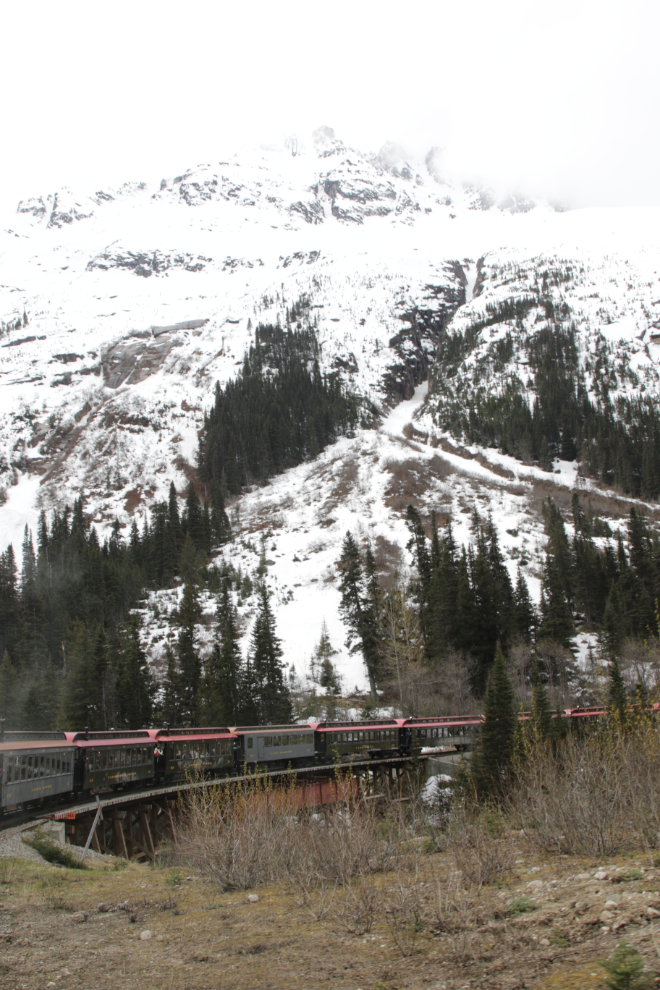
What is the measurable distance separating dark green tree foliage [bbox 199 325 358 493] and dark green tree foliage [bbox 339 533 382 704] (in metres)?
62.6

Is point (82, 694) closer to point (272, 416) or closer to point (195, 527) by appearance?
point (195, 527)

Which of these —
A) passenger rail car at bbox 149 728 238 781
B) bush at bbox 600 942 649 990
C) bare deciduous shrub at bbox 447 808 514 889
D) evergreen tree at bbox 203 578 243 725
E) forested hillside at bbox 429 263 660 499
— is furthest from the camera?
forested hillside at bbox 429 263 660 499

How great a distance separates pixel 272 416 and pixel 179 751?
127 m

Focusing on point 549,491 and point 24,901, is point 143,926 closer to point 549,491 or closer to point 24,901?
point 24,901

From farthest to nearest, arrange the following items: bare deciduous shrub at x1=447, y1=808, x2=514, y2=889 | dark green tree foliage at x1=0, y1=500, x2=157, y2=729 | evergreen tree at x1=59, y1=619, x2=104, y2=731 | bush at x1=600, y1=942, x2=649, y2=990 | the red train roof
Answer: dark green tree foliage at x1=0, y1=500, x2=157, y2=729
evergreen tree at x1=59, y1=619, x2=104, y2=731
the red train roof
bare deciduous shrub at x1=447, y1=808, x2=514, y2=889
bush at x1=600, y1=942, x2=649, y2=990

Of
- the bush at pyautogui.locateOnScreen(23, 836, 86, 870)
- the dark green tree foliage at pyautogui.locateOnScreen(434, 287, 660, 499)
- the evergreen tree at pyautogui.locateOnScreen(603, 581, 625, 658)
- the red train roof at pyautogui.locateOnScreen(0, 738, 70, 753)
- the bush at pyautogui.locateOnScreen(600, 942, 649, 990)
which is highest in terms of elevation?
the dark green tree foliage at pyautogui.locateOnScreen(434, 287, 660, 499)

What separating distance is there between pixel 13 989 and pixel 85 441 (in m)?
163

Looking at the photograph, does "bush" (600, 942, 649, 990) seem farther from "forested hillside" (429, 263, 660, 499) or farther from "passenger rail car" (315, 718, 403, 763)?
"forested hillside" (429, 263, 660, 499)

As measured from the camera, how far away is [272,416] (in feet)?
514

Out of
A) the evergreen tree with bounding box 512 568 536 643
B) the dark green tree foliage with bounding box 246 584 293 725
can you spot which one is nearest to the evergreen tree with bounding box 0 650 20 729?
the dark green tree foliage with bounding box 246 584 293 725

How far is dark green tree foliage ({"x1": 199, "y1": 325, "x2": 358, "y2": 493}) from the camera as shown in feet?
478

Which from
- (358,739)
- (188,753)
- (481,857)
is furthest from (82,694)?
(481,857)

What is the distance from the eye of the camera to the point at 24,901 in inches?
482

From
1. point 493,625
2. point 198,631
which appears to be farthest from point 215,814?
point 198,631
